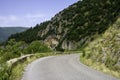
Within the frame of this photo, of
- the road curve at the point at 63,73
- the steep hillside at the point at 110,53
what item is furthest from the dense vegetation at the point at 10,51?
the steep hillside at the point at 110,53

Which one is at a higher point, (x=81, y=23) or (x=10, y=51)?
(x=81, y=23)

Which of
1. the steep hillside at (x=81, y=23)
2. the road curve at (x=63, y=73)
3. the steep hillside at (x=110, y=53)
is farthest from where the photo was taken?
the steep hillside at (x=81, y=23)

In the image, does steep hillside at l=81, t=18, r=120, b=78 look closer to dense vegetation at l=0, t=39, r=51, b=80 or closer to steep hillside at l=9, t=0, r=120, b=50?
dense vegetation at l=0, t=39, r=51, b=80

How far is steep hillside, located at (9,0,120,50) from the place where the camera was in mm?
140688

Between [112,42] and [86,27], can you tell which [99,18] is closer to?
[86,27]

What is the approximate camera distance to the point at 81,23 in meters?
155

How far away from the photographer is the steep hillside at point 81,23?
140688mm

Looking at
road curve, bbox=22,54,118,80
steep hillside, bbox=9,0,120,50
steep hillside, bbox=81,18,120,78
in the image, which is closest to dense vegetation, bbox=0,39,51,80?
road curve, bbox=22,54,118,80

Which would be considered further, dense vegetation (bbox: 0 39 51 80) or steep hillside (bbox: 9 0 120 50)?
steep hillside (bbox: 9 0 120 50)

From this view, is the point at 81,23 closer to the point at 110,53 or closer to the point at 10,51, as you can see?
the point at 10,51

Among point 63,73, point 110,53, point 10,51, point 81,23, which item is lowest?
point 63,73

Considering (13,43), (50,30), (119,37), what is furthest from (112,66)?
(50,30)

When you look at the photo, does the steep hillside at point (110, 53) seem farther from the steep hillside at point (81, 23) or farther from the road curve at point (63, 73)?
the steep hillside at point (81, 23)

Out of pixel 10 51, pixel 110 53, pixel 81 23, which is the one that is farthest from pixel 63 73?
pixel 81 23
